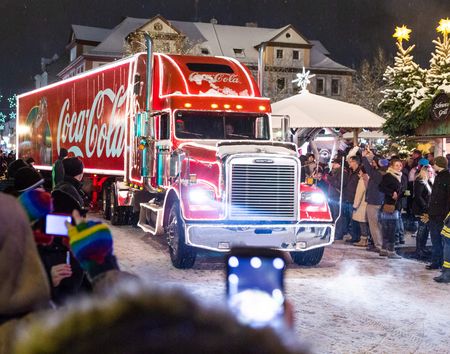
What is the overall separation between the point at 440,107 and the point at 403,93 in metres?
2.69

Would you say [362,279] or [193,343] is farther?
[362,279]

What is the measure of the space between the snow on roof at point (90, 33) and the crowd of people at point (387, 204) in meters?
59.8

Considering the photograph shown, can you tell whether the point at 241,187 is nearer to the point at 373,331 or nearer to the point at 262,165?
the point at 262,165

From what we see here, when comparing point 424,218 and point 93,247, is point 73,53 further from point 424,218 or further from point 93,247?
point 93,247

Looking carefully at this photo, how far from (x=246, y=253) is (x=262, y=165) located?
8.86m

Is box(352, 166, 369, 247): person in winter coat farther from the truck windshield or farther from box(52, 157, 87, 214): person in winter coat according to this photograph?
box(52, 157, 87, 214): person in winter coat

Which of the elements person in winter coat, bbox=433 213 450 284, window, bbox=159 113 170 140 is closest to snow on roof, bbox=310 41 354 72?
window, bbox=159 113 170 140

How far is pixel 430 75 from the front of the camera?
20.3m

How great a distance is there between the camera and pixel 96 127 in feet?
58.5

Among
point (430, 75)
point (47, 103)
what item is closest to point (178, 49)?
point (47, 103)

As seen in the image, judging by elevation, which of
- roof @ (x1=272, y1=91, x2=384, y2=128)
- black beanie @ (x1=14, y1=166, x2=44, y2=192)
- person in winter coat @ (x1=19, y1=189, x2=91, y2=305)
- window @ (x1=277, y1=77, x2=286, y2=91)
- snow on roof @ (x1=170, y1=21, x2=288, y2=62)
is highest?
snow on roof @ (x1=170, y1=21, x2=288, y2=62)

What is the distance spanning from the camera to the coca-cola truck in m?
10.7

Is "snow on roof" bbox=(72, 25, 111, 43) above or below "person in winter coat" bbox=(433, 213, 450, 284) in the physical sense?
above

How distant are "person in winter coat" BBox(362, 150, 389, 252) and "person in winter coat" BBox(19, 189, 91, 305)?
9286mm
